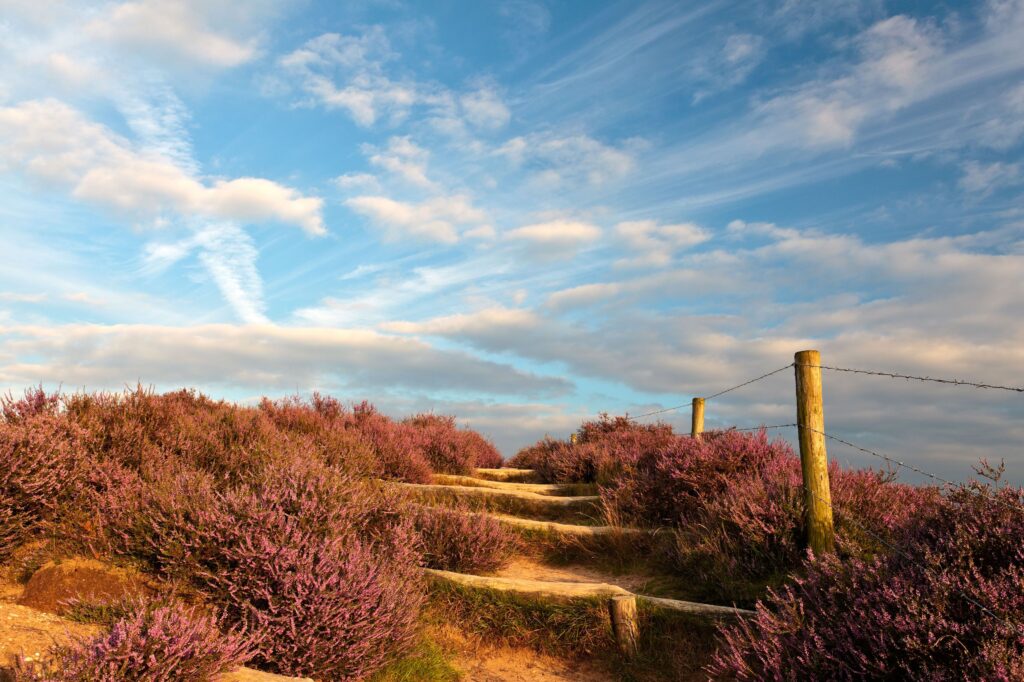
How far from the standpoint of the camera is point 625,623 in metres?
5.62

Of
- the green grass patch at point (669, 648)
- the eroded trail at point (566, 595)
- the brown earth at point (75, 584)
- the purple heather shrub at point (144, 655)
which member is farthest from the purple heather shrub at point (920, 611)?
the brown earth at point (75, 584)

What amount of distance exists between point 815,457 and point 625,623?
230cm

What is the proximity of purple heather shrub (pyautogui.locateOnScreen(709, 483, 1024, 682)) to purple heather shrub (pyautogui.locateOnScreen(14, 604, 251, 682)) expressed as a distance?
11.0 feet

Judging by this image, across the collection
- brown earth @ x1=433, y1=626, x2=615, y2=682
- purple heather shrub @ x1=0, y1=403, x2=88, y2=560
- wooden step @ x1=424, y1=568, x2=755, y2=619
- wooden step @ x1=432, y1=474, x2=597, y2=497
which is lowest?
brown earth @ x1=433, y1=626, x2=615, y2=682

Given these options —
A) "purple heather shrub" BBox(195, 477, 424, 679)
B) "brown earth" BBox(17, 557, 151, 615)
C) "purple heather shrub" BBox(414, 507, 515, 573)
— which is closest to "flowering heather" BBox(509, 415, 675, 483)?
"purple heather shrub" BBox(414, 507, 515, 573)

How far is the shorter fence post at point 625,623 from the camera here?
557cm

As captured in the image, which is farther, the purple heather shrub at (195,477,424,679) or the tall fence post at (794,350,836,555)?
the tall fence post at (794,350,836,555)

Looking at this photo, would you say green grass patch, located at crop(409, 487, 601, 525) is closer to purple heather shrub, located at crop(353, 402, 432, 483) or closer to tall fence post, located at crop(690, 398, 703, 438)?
purple heather shrub, located at crop(353, 402, 432, 483)

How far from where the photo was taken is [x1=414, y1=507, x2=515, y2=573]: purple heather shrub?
6.80 metres

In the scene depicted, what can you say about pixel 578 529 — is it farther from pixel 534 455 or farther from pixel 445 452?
pixel 534 455

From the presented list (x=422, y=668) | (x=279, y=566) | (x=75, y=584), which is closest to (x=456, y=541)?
(x=422, y=668)

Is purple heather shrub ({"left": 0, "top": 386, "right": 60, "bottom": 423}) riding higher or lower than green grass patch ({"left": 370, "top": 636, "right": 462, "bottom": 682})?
higher

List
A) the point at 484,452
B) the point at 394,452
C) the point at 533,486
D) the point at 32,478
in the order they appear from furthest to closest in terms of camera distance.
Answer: the point at 484,452, the point at 533,486, the point at 394,452, the point at 32,478

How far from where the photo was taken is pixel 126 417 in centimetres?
700
